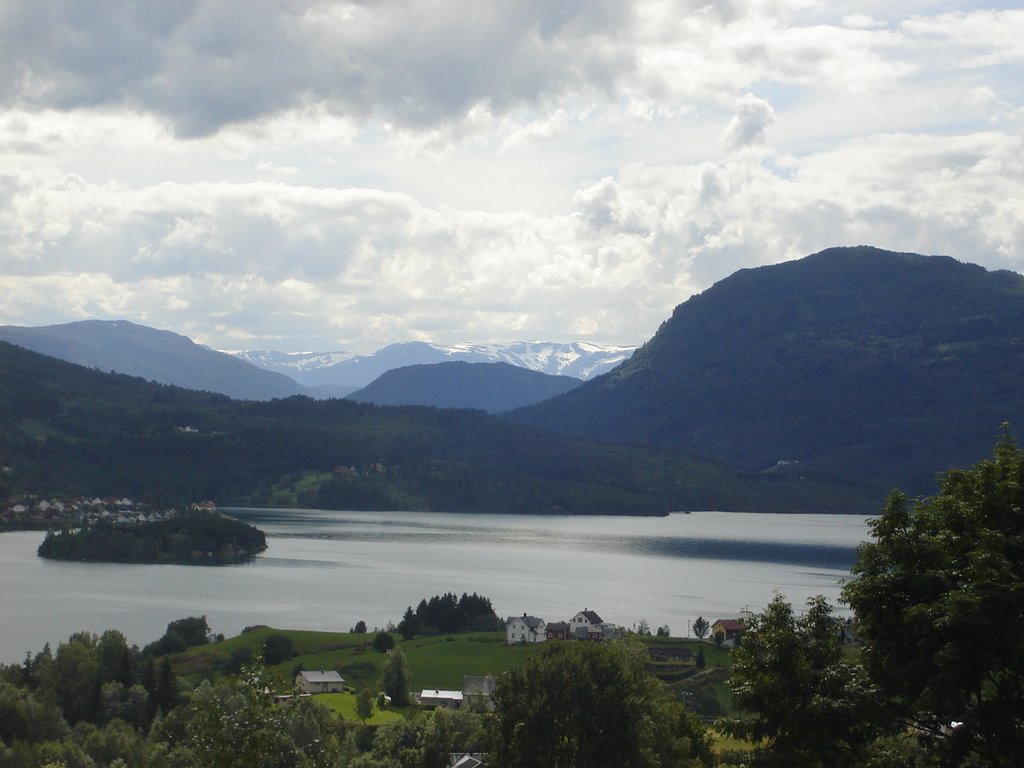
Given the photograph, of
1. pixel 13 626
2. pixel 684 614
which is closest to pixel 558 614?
pixel 684 614

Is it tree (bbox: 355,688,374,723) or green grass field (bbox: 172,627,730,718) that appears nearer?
tree (bbox: 355,688,374,723)

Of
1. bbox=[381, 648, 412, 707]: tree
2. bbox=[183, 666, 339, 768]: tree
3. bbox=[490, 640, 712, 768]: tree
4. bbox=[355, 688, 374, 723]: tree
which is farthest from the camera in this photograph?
bbox=[381, 648, 412, 707]: tree

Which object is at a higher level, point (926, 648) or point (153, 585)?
point (926, 648)

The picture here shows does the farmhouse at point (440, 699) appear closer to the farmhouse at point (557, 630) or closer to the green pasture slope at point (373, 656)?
the green pasture slope at point (373, 656)

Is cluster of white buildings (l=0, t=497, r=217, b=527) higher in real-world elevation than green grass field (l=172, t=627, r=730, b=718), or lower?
higher

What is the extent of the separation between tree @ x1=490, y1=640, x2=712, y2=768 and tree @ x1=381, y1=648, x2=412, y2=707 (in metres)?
26.3

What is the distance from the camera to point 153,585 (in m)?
109

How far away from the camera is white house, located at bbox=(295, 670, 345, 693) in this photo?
57500 mm

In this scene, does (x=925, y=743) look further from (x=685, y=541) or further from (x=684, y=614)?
(x=685, y=541)

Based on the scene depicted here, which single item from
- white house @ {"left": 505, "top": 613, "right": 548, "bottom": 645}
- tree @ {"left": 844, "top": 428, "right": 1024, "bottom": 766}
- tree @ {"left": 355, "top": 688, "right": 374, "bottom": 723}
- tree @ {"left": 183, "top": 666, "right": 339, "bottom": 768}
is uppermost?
tree @ {"left": 844, "top": 428, "right": 1024, "bottom": 766}

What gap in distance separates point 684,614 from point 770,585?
2024 centimetres

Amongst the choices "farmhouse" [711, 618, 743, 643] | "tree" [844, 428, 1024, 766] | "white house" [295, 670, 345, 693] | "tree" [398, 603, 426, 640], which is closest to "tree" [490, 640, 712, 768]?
"tree" [844, 428, 1024, 766]

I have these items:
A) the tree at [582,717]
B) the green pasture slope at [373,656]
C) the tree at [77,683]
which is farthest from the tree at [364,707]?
the tree at [582,717]

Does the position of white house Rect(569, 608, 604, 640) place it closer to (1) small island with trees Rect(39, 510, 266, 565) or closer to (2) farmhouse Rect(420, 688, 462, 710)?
(2) farmhouse Rect(420, 688, 462, 710)
